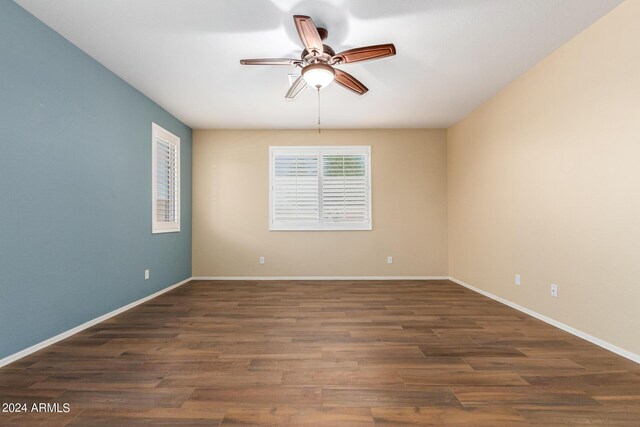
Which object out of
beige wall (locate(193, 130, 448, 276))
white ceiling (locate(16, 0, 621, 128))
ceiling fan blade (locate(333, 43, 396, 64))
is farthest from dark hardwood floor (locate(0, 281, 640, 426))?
white ceiling (locate(16, 0, 621, 128))

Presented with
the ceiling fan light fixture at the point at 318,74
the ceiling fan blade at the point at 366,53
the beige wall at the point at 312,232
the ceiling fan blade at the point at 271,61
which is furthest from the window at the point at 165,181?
the ceiling fan blade at the point at 366,53

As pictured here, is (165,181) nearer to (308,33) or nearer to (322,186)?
(322,186)

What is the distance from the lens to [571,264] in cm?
277

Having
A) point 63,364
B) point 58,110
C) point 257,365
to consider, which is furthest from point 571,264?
point 58,110

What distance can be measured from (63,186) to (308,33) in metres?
2.43

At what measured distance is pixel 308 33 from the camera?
217 centimetres

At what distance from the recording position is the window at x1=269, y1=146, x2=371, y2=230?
→ 5383 mm

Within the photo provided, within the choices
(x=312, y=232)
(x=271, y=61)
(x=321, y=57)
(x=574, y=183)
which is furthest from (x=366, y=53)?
(x=312, y=232)

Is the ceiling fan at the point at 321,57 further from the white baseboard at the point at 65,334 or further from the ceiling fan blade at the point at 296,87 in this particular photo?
the white baseboard at the point at 65,334

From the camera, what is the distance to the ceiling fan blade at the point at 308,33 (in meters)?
2.01

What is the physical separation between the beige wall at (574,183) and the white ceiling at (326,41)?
0.29 meters

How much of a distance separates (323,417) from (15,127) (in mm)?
2879

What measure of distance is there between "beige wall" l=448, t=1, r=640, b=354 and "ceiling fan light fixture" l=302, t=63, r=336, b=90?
85.6 inches

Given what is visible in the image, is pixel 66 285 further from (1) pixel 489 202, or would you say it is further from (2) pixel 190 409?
(1) pixel 489 202
